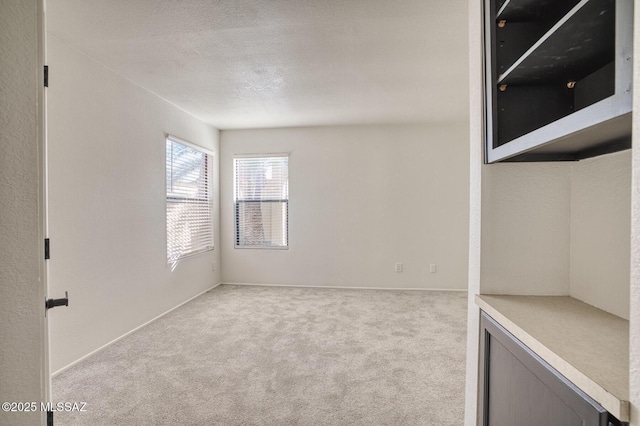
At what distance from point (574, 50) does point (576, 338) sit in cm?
92

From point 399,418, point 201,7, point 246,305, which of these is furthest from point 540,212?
point 246,305

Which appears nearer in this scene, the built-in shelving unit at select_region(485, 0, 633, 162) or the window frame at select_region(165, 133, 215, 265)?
the built-in shelving unit at select_region(485, 0, 633, 162)

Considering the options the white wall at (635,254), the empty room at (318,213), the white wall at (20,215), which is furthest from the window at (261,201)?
the white wall at (635,254)

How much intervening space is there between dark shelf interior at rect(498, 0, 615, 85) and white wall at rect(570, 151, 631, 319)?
344 mm

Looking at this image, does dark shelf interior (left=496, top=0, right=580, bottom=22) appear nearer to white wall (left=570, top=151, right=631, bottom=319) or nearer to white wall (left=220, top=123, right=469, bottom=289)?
white wall (left=570, top=151, right=631, bottom=319)

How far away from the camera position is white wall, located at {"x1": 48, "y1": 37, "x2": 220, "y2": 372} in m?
2.42

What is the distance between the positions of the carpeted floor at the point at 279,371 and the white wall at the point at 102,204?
0.30m

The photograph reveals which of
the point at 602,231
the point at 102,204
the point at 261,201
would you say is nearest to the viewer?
the point at 602,231

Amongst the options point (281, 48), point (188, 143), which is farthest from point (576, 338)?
point (188, 143)

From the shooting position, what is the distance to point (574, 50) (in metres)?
1.03

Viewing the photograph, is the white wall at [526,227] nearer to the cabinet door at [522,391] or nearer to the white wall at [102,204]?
the cabinet door at [522,391]

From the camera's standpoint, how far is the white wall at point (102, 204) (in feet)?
7.94

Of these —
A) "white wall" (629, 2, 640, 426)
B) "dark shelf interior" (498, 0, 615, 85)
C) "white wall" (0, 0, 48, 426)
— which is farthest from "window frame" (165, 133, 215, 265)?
"white wall" (629, 2, 640, 426)

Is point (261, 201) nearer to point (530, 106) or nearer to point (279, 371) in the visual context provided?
point (279, 371)
